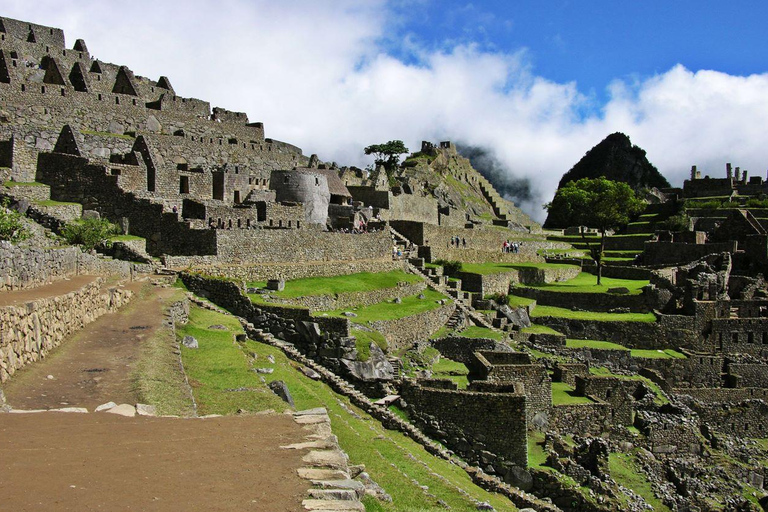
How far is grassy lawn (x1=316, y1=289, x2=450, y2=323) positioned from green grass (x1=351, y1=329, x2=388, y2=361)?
1540 mm

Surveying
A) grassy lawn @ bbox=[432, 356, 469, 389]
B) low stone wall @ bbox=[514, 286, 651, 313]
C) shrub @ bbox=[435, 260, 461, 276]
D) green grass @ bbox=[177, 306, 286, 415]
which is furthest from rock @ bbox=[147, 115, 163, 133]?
green grass @ bbox=[177, 306, 286, 415]

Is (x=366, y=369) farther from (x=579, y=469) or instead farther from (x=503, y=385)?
(x=579, y=469)

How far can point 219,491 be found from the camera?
7070 millimetres

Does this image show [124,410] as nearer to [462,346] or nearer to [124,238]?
[124,238]

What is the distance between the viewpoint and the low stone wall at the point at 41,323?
1020cm

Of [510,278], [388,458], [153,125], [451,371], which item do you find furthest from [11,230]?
[510,278]

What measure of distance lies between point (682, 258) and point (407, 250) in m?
23.2

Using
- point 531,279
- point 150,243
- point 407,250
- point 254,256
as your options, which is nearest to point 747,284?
point 531,279

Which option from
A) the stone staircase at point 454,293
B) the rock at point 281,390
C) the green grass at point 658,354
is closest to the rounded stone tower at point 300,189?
the stone staircase at point 454,293

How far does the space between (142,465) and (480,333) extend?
25.7m

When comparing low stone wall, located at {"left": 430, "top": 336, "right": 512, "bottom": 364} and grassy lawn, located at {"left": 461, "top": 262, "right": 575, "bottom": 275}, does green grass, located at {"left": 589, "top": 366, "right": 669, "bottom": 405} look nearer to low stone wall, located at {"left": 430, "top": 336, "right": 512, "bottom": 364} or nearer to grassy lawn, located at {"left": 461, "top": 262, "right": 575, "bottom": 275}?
low stone wall, located at {"left": 430, "top": 336, "right": 512, "bottom": 364}

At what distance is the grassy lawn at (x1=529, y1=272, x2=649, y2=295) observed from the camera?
4397 cm

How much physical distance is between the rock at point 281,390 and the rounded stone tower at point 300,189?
25726mm

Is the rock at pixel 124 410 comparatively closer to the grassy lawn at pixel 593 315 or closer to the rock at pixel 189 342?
the rock at pixel 189 342
